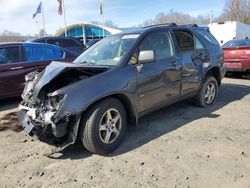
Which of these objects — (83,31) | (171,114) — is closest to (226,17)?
(83,31)

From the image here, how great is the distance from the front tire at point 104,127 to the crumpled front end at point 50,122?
18 cm

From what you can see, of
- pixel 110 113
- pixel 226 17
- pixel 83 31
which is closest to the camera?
pixel 110 113

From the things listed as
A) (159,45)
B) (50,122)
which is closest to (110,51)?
(159,45)

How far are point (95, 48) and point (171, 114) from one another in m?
2.04

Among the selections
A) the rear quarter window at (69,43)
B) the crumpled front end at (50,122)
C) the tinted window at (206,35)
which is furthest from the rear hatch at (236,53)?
the crumpled front end at (50,122)

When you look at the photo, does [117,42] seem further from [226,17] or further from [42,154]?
[226,17]

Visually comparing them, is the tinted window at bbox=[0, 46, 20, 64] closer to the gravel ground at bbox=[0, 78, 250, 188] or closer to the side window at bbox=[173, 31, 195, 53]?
the gravel ground at bbox=[0, 78, 250, 188]

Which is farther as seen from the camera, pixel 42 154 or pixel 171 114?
pixel 171 114

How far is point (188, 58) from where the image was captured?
5.51 m

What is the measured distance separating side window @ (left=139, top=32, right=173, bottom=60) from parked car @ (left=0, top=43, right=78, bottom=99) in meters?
3.42

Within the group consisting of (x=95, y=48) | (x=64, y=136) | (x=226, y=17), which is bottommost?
(x=64, y=136)

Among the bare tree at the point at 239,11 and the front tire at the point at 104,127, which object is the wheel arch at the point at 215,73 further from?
the bare tree at the point at 239,11

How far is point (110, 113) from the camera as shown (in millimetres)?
4020

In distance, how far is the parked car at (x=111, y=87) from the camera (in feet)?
12.0
